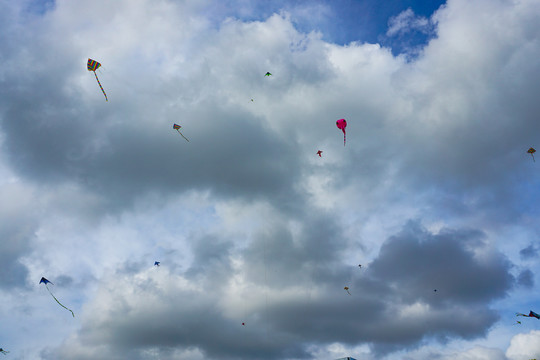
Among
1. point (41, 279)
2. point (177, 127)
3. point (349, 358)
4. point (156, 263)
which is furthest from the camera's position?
point (156, 263)

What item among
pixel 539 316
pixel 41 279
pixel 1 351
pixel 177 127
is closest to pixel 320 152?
pixel 177 127

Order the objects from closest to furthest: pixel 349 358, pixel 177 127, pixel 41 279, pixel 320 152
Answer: pixel 349 358
pixel 41 279
pixel 177 127
pixel 320 152

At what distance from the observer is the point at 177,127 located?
12244 cm

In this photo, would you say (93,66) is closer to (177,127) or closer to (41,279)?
(177,127)

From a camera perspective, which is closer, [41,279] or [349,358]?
[349,358]

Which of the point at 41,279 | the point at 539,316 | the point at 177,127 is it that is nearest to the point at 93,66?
the point at 177,127

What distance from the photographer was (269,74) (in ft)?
393

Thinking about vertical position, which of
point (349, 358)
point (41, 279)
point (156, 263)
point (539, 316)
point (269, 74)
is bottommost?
point (349, 358)

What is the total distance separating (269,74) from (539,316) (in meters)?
90.0

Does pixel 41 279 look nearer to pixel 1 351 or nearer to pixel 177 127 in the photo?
pixel 1 351

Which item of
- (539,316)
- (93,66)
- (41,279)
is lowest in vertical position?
(539,316)

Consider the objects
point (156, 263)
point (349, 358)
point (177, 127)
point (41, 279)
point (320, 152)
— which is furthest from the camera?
point (156, 263)

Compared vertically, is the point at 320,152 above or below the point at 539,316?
above

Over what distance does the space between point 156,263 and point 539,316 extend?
109 metres
